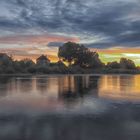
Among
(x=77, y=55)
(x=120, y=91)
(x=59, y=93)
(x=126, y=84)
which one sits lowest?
(x=126, y=84)

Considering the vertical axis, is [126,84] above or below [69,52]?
below

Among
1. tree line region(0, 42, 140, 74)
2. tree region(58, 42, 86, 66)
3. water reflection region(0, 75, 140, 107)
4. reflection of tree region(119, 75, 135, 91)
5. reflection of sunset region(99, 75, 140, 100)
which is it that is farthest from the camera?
tree region(58, 42, 86, 66)

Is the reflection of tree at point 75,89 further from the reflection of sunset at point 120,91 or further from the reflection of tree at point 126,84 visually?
the reflection of tree at point 126,84

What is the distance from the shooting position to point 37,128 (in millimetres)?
12047

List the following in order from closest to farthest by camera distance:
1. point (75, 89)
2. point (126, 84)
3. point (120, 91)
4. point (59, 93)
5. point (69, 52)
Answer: point (59, 93)
point (120, 91)
point (75, 89)
point (126, 84)
point (69, 52)

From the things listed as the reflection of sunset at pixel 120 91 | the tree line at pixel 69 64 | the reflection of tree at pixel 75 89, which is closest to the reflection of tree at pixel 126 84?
the reflection of sunset at pixel 120 91

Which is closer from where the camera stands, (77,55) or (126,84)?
(126,84)

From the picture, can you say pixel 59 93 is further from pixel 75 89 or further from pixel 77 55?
pixel 77 55

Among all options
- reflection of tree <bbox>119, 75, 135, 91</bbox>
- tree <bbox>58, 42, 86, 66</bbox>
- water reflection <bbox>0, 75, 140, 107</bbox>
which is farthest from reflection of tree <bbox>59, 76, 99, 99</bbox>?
tree <bbox>58, 42, 86, 66</bbox>

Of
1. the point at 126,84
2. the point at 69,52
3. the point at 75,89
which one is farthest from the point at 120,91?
the point at 69,52

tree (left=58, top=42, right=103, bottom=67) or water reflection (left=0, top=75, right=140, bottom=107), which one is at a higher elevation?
tree (left=58, top=42, right=103, bottom=67)

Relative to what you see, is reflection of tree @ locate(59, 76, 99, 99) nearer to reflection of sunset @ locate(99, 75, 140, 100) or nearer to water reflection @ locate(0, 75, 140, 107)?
water reflection @ locate(0, 75, 140, 107)

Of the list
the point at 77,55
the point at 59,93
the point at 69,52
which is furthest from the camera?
the point at 77,55

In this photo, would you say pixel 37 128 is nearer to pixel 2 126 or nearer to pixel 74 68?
pixel 2 126
